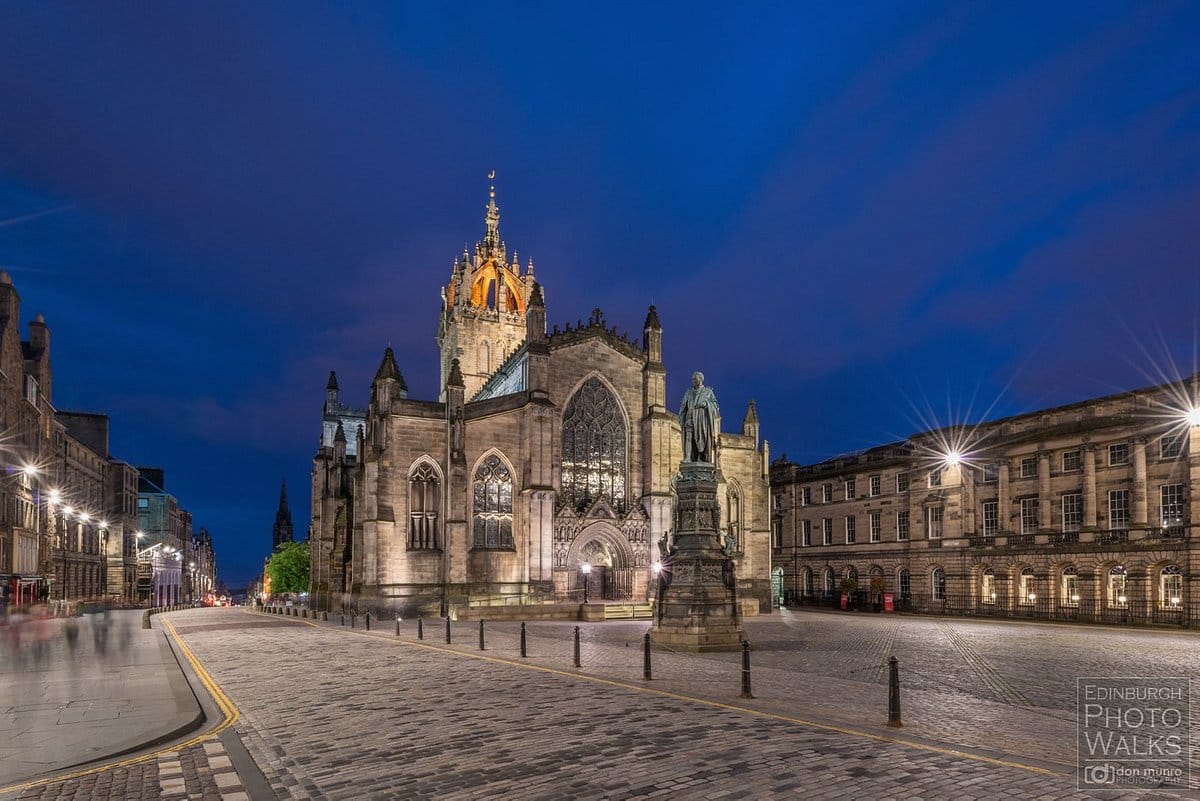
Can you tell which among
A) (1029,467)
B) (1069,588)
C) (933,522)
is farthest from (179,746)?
(933,522)

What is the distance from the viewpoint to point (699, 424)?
23250 millimetres

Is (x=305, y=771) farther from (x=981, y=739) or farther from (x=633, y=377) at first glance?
(x=633, y=377)

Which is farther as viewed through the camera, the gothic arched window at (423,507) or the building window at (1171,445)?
the gothic arched window at (423,507)

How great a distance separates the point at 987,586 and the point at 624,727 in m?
40.2

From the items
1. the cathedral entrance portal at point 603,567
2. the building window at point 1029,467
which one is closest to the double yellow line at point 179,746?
the cathedral entrance portal at point 603,567

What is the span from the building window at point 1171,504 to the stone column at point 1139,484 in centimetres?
67

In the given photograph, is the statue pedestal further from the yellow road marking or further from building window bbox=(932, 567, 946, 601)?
building window bbox=(932, 567, 946, 601)

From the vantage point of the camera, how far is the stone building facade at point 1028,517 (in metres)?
36.2

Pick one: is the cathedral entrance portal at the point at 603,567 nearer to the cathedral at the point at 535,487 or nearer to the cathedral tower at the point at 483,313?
the cathedral at the point at 535,487

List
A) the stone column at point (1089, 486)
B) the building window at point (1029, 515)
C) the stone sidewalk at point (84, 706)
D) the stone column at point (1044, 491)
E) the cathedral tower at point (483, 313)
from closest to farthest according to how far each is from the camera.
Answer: the stone sidewalk at point (84, 706)
the stone column at point (1089, 486)
the stone column at point (1044, 491)
the building window at point (1029, 515)
the cathedral tower at point (483, 313)

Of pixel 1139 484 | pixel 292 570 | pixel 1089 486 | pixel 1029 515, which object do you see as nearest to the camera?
pixel 1139 484

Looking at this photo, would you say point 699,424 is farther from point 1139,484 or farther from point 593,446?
point 1139,484

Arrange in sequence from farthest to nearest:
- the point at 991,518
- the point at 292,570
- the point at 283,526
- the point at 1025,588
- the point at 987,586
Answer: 1. the point at 283,526
2. the point at 292,570
3. the point at 991,518
4. the point at 987,586
5. the point at 1025,588

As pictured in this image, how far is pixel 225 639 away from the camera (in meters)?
26.8
